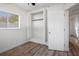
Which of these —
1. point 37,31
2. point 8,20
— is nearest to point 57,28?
point 37,31

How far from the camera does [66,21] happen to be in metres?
3.56

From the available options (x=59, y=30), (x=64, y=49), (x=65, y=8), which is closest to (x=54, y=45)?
(x=64, y=49)

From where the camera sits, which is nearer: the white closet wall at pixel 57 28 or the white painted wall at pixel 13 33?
the white painted wall at pixel 13 33

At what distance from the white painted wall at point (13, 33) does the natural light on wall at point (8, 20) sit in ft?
0.70

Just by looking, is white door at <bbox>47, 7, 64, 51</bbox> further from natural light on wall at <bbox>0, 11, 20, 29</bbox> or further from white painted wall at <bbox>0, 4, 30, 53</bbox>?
natural light on wall at <bbox>0, 11, 20, 29</bbox>

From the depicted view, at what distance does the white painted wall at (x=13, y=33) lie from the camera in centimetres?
337

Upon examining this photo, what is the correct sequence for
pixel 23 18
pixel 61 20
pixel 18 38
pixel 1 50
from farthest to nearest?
pixel 23 18, pixel 18 38, pixel 61 20, pixel 1 50

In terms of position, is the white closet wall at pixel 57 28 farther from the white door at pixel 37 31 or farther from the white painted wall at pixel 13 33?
the white painted wall at pixel 13 33

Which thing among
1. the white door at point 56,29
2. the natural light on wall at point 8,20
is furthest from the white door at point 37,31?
the white door at point 56,29

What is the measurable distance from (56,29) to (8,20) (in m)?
2.41

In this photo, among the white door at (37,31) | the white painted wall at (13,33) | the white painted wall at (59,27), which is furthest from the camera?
the white door at (37,31)

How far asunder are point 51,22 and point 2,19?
2.26 meters

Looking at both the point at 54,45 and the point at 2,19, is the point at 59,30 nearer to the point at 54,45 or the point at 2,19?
the point at 54,45

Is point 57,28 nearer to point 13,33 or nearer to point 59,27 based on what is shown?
point 59,27
